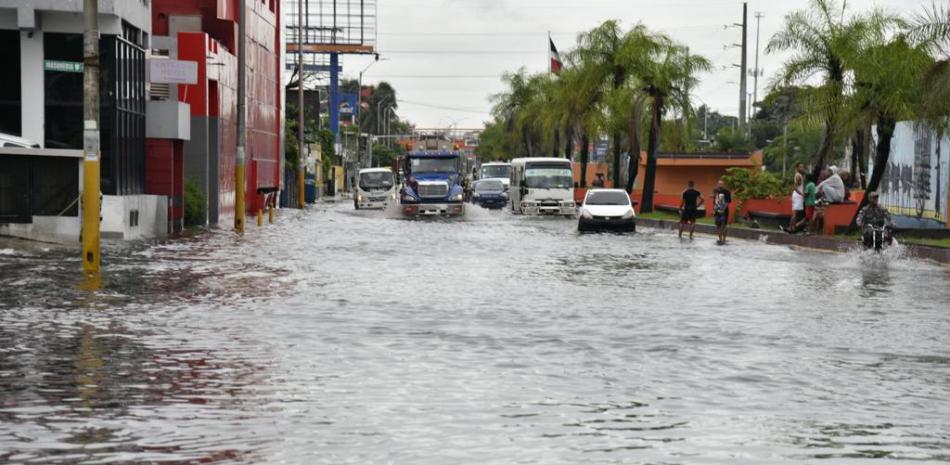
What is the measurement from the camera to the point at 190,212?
157 feet

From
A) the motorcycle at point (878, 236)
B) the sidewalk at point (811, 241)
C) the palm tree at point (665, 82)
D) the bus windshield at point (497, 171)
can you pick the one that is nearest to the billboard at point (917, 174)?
the sidewalk at point (811, 241)

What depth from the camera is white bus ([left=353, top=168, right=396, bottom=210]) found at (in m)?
76.1

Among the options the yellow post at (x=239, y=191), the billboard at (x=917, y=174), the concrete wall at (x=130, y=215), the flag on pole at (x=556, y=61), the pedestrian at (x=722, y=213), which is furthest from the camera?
the flag on pole at (x=556, y=61)

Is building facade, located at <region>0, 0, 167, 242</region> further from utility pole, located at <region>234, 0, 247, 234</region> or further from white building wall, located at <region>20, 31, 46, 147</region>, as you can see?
utility pole, located at <region>234, 0, 247, 234</region>

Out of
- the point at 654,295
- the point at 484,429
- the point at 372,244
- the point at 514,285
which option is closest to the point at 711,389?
the point at 484,429

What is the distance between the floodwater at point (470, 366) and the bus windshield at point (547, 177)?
40.0 meters

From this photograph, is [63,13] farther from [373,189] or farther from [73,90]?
[373,189]

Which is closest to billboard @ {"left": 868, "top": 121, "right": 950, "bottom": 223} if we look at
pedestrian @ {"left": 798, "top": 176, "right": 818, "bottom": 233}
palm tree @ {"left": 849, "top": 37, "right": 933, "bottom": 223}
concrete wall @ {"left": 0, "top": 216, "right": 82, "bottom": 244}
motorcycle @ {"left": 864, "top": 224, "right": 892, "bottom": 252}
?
palm tree @ {"left": 849, "top": 37, "right": 933, "bottom": 223}

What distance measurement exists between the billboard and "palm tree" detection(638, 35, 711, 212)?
1616 centimetres

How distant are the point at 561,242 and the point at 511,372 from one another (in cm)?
2655

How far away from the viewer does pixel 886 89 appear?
4359 cm

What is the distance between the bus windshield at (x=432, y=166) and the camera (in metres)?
A: 65.6

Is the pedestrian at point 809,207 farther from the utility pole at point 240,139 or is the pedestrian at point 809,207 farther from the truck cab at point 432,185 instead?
the truck cab at point 432,185

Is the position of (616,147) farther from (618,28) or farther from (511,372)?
(511,372)
